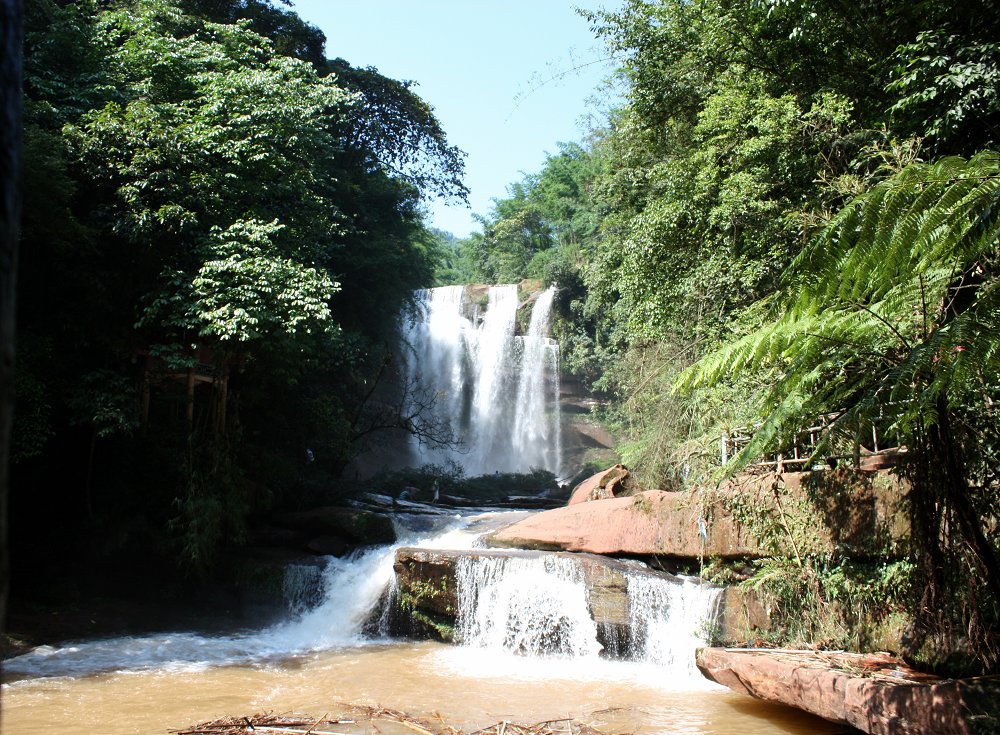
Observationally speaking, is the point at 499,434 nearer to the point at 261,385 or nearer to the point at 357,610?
the point at 261,385

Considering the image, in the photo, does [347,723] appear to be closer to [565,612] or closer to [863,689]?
[565,612]

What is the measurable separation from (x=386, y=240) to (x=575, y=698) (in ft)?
48.2

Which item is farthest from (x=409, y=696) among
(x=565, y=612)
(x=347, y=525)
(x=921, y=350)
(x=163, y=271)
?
(x=163, y=271)

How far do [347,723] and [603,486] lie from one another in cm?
786

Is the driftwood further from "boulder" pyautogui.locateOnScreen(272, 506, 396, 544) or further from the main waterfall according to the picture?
the main waterfall

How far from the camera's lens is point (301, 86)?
611 inches

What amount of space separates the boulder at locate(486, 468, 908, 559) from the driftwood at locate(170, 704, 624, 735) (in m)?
3.63

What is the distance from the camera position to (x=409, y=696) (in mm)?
8055

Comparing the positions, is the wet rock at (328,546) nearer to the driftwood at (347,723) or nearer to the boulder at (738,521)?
the boulder at (738,521)

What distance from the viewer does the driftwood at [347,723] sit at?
21.0ft

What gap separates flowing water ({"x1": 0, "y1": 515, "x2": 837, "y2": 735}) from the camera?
7258 mm

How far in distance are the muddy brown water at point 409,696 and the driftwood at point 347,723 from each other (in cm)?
23

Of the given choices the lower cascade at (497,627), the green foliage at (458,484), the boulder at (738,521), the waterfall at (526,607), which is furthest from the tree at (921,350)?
the green foliage at (458,484)

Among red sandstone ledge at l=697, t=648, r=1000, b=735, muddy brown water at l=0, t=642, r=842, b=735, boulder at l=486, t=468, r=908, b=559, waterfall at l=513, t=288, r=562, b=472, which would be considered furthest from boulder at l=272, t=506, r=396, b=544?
waterfall at l=513, t=288, r=562, b=472
